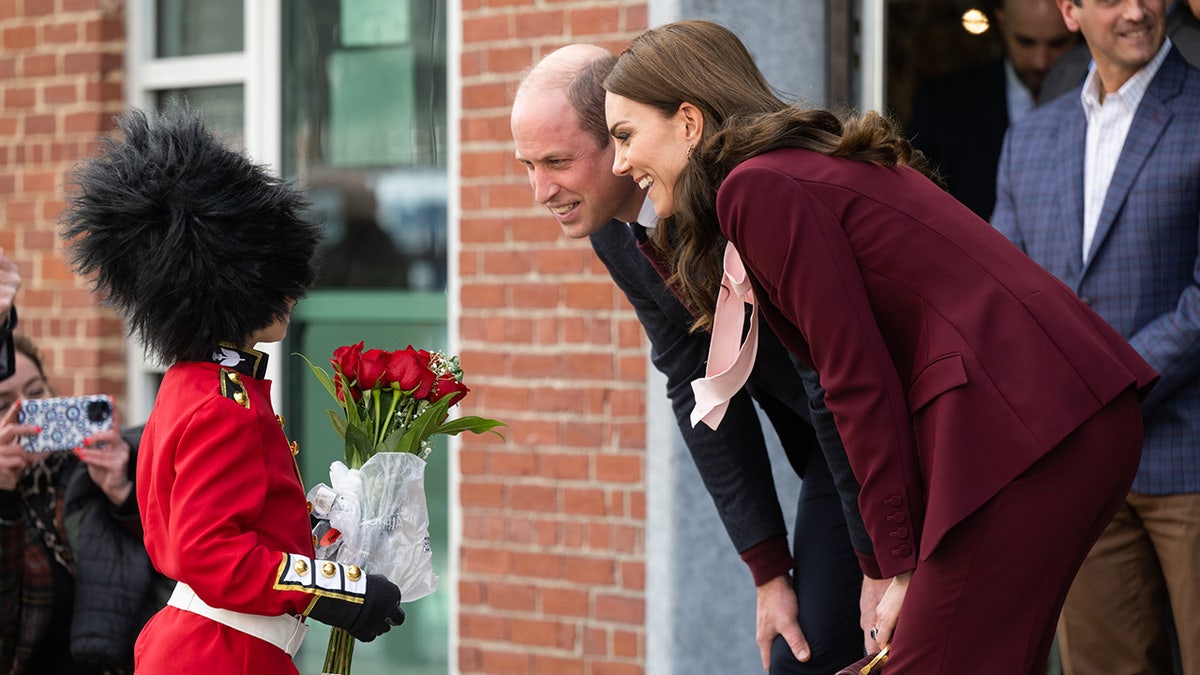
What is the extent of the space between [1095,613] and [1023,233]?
98 cm

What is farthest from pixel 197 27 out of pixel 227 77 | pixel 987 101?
pixel 987 101

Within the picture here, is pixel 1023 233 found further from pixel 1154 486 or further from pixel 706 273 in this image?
pixel 706 273

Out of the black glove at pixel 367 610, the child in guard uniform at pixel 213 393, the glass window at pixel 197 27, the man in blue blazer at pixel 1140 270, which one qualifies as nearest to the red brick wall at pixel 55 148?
the glass window at pixel 197 27

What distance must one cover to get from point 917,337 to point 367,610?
3.54ft

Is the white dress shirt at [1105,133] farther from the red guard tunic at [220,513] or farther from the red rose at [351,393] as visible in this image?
the red guard tunic at [220,513]

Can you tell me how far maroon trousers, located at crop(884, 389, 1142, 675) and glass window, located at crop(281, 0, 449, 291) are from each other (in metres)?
3.12

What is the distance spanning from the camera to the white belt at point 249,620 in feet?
9.55

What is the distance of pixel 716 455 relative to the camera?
11.0 feet

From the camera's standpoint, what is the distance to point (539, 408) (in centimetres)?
473

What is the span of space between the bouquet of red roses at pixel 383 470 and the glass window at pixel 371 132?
7.40 ft

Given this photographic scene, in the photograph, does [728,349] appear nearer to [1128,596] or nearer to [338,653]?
[338,653]

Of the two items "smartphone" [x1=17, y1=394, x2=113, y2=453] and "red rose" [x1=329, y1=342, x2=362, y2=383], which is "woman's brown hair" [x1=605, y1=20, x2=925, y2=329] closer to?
"red rose" [x1=329, y1=342, x2=362, y2=383]

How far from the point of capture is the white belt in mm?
2912

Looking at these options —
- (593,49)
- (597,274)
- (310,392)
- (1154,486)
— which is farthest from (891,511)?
(310,392)
